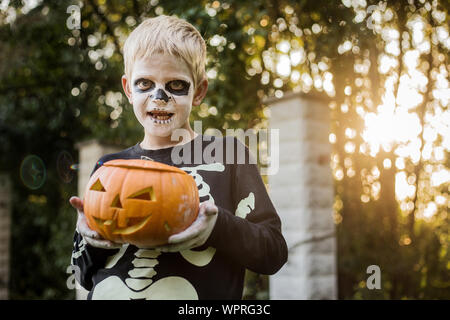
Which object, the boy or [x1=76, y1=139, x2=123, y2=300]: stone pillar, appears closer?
the boy

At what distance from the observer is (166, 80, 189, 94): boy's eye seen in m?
1.19

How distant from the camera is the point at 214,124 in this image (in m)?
2.88

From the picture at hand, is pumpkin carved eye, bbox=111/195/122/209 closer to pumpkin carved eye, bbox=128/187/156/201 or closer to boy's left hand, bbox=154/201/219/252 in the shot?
pumpkin carved eye, bbox=128/187/156/201

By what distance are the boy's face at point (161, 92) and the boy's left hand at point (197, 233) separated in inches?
11.9

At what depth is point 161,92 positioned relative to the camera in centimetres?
Result: 117

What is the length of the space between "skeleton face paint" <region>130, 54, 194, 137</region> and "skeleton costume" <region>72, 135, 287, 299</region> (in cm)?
8

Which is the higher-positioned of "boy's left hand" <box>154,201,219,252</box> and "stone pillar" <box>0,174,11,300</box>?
"boy's left hand" <box>154,201,219,252</box>

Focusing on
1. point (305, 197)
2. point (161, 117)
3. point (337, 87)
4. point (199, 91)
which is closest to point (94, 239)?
point (161, 117)

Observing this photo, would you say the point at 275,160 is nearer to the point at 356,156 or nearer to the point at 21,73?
the point at 356,156

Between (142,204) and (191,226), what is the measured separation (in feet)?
0.42

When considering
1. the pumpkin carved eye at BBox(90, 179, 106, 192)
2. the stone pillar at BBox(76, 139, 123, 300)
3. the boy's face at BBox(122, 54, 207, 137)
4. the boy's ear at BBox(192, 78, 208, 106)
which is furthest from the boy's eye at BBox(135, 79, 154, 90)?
the stone pillar at BBox(76, 139, 123, 300)

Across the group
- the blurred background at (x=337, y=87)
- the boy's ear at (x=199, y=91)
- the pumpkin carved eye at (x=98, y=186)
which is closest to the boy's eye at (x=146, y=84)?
the boy's ear at (x=199, y=91)
